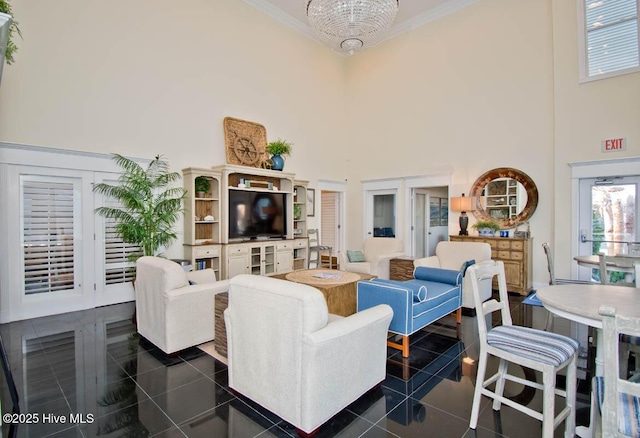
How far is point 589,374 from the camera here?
9.21 ft

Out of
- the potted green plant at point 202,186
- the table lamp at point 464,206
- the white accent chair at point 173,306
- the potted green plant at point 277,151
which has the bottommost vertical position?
the white accent chair at point 173,306

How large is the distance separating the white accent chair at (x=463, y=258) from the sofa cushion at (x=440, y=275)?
55cm

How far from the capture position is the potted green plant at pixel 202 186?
5957mm

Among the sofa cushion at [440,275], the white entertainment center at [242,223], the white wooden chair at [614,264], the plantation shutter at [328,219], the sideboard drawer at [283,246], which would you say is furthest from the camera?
the plantation shutter at [328,219]

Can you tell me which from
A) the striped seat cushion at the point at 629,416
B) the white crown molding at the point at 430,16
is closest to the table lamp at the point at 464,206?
the white crown molding at the point at 430,16

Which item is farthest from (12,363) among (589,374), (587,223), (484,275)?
(587,223)

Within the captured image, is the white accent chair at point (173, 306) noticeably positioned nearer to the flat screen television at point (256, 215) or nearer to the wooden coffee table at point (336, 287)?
the wooden coffee table at point (336, 287)

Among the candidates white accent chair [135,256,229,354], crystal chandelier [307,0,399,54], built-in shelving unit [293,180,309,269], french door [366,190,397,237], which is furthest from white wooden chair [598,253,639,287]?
built-in shelving unit [293,180,309,269]

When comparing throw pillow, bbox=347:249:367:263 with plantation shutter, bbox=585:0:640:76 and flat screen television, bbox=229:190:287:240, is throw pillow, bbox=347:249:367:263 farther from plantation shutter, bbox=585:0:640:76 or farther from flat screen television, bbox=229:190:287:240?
plantation shutter, bbox=585:0:640:76

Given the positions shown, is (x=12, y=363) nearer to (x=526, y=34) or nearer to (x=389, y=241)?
(x=389, y=241)

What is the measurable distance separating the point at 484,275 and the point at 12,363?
4180mm

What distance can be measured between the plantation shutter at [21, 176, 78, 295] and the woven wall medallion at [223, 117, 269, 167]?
268cm

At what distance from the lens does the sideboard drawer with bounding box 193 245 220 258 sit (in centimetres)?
561

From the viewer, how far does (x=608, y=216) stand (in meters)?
5.24
